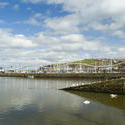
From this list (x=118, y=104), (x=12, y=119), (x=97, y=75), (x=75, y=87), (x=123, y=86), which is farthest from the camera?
(x=97, y=75)

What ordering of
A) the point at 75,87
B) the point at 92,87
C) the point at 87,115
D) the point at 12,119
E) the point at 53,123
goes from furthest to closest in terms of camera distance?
the point at 75,87 → the point at 92,87 → the point at 87,115 → the point at 12,119 → the point at 53,123

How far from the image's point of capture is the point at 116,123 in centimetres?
1958

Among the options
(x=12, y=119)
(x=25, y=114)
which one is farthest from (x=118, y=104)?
(x=12, y=119)

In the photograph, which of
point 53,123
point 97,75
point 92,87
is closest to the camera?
A: point 53,123

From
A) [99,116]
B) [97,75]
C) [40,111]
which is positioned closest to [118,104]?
[99,116]

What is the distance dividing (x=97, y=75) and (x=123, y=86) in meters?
80.6

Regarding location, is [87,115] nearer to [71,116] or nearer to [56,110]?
[71,116]

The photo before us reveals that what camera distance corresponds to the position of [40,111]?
24.3 metres

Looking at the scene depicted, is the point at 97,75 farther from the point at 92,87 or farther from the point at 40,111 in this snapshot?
the point at 40,111

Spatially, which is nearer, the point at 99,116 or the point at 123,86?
the point at 99,116

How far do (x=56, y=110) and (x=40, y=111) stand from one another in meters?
2.20

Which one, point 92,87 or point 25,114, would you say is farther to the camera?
point 92,87

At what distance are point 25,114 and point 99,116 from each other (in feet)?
30.3

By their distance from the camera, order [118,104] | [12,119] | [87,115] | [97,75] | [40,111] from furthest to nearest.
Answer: [97,75] → [118,104] → [40,111] → [87,115] → [12,119]
